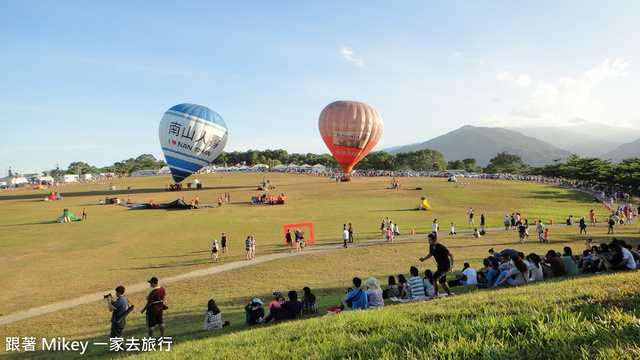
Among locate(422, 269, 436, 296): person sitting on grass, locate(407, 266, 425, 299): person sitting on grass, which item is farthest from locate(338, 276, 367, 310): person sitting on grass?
locate(422, 269, 436, 296): person sitting on grass

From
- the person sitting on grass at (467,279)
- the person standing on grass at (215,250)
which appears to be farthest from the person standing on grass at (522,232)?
the person standing on grass at (215,250)

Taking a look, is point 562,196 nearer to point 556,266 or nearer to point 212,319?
point 556,266

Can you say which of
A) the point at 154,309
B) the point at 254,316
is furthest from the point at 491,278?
the point at 154,309

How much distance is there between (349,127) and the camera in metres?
62.3

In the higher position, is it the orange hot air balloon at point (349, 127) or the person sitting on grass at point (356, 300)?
the orange hot air balloon at point (349, 127)

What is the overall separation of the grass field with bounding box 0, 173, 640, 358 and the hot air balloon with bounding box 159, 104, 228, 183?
9.20 m

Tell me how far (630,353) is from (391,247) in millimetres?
20950

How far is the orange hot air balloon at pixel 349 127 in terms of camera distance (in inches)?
2447

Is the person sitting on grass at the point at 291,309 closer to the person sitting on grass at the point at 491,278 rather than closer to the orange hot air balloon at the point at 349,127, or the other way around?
the person sitting on grass at the point at 491,278

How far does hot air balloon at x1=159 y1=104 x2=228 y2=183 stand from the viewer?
59312 millimetres

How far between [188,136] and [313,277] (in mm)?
49812

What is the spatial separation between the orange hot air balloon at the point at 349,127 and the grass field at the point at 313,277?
39.9 feet

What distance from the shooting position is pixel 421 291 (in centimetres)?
1040

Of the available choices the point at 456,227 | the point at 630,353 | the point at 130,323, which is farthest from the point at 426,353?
the point at 456,227
